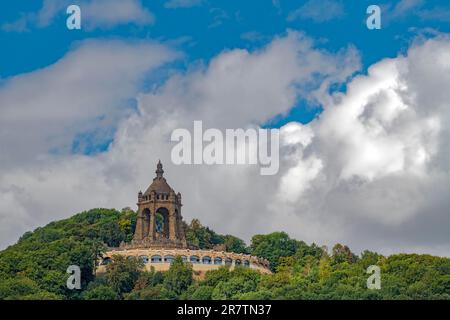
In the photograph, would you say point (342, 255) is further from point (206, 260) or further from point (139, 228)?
point (139, 228)

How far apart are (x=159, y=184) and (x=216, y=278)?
18.4 m

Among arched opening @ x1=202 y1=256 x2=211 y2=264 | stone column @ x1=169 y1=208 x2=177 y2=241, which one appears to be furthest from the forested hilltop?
stone column @ x1=169 y1=208 x2=177 y2=241

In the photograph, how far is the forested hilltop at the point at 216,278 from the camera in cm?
9544

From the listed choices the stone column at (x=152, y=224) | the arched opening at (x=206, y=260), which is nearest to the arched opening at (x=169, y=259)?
the arched opening at (x=206, y=260)

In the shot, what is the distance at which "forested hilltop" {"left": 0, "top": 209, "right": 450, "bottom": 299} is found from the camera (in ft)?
313

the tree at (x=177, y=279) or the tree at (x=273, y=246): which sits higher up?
the tree at (x=273, y=246)

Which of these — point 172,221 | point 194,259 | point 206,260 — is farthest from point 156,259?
point 172,221

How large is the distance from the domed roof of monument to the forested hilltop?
774 centimetres

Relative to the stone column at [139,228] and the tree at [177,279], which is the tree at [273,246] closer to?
the stone column at [139,228]

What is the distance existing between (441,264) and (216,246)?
30828mm

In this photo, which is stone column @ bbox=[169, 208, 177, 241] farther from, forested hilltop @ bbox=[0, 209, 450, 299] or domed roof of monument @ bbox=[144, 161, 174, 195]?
forested hilltop @ bbox=[0, 209, 450, 299]

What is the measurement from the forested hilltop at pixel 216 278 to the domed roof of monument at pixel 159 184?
774cm
